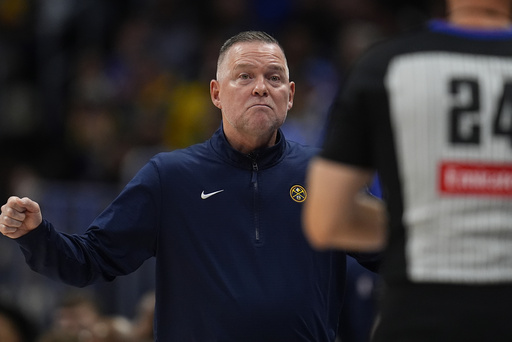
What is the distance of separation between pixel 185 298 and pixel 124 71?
31.6ft

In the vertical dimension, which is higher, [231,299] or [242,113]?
[242,113]

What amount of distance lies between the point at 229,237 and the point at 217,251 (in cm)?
9

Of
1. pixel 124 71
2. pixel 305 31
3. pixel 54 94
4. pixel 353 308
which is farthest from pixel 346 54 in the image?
pixel 353 308

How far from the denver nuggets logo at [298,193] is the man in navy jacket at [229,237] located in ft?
0.04

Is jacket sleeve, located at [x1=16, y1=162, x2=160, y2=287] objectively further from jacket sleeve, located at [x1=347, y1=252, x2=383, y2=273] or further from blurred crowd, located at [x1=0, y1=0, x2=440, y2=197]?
blurred crowd, located at [x1=0, y1=0, x2=440, y2=197]

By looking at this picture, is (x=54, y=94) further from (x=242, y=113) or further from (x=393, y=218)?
(x=393, y=218)

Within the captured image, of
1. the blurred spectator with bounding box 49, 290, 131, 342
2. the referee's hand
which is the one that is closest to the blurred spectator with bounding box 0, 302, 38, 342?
the blurred spectator with bounding box 49, 290, 131, 342

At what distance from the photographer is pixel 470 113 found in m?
2.95

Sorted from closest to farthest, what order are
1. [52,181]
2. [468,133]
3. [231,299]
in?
1. [468,133]
2. [231,299]
3. [52,181]

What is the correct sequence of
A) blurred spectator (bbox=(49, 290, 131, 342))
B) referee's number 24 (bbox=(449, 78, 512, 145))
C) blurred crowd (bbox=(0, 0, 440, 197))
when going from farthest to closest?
blurred crowd (bbox=(0, 0, 440, 197)) → blurred spectator (bbox=(49, 290, 131, 342)) → referee's number 24 (bbox=(449, 78, 512, 145))

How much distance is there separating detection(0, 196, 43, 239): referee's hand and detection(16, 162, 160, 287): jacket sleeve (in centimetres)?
28

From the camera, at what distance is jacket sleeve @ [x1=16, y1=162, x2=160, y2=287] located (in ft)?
16.1

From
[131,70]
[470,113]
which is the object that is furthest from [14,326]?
[131,70]

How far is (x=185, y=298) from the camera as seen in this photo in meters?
4.95
